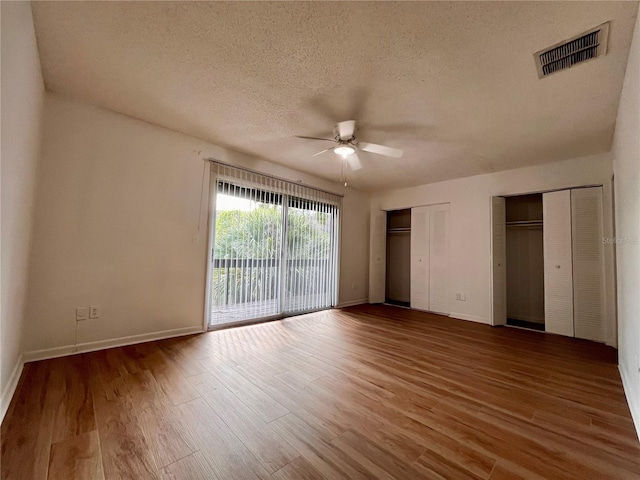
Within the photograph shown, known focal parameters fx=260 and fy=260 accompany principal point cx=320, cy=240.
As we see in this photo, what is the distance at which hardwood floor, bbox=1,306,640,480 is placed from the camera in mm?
1281

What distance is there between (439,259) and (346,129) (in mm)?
3414

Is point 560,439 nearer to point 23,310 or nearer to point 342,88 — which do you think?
point 342,88

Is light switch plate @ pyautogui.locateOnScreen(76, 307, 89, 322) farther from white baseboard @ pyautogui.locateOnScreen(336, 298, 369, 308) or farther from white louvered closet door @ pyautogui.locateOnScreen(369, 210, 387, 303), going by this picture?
white louvered closet door @ pyautogui.locateOnScreen(369, 210, 387, 303)

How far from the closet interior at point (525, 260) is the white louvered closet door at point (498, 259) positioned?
428 mm

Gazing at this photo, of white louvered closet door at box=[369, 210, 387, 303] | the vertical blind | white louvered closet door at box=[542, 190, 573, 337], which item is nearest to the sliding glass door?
the vertical blind

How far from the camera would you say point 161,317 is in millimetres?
3117

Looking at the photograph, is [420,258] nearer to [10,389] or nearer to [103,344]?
[103,344]

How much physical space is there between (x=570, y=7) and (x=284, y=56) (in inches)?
69.6

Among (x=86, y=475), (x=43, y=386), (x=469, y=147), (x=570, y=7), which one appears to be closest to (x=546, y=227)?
(x=469, y=147)

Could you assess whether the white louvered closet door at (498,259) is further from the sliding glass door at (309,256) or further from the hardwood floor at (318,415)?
the sliding glass door at (309,256)

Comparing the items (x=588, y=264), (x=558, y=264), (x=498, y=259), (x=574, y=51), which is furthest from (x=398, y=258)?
(x=574, y=51)

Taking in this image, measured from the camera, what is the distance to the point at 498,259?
4.35m

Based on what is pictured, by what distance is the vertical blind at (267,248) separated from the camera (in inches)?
143

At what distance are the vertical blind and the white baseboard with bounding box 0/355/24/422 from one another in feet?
5.62
